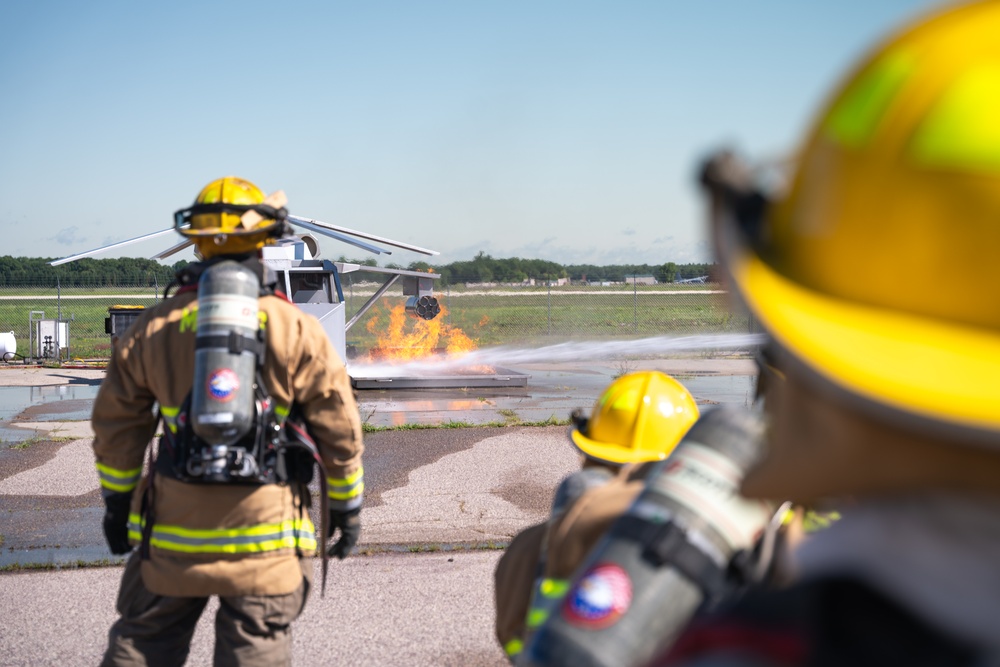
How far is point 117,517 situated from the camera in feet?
11.7

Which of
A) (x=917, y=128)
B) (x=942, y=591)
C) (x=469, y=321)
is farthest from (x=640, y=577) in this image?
(x=469, y=321)

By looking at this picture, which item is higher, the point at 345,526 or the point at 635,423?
the point at 635,423

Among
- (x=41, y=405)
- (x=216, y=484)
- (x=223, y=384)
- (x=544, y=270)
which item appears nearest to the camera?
(x=223, y=384)

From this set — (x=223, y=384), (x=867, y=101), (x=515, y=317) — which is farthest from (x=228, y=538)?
(x=515, y=317)

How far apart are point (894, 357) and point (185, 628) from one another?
3.26 m

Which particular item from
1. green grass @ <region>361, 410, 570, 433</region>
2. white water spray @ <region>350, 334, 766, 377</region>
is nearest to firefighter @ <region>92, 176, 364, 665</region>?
green grass @ <region>361, 410, 570, 433</region>

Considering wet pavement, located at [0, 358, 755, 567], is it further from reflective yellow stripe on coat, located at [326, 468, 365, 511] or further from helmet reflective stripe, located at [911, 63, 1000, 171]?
helmet reflective stripe, located at [911, 63, 1000, 171]

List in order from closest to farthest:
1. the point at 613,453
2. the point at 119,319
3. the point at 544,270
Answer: the point at 613,453
the point at 119,319
the point at 544,270

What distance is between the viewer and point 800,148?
2.89 feet

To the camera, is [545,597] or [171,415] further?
[171,415]

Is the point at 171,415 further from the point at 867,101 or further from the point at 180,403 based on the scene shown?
the point at 867,101

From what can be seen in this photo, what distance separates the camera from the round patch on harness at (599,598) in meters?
1.16

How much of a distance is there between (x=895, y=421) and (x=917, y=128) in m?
0.23

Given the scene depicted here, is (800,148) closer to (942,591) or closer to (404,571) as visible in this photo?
(942,591)
